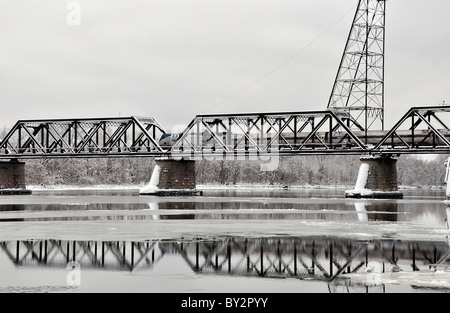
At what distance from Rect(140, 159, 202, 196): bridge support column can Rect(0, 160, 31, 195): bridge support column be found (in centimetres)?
2274

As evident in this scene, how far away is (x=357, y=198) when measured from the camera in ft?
270

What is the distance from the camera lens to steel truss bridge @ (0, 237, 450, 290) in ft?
67.2

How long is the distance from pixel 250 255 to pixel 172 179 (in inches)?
2670

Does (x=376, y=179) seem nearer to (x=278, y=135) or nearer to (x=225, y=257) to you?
(x=278, y=135)

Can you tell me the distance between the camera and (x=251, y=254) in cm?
2358

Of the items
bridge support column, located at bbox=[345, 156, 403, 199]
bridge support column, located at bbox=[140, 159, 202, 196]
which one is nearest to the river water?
bridge support column, located at bbox=[345, 156, 403, 199]

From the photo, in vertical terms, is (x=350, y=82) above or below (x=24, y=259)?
above

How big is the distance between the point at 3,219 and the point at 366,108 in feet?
187

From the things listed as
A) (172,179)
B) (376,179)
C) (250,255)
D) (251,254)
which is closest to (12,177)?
(172,179)

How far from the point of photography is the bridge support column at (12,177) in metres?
104

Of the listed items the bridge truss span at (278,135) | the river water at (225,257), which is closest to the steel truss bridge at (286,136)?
the bridge truss span at (278,135)

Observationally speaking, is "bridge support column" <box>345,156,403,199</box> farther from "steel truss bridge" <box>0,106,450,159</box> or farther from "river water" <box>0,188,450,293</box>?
"river water" <box>0,188,450,293</box>
